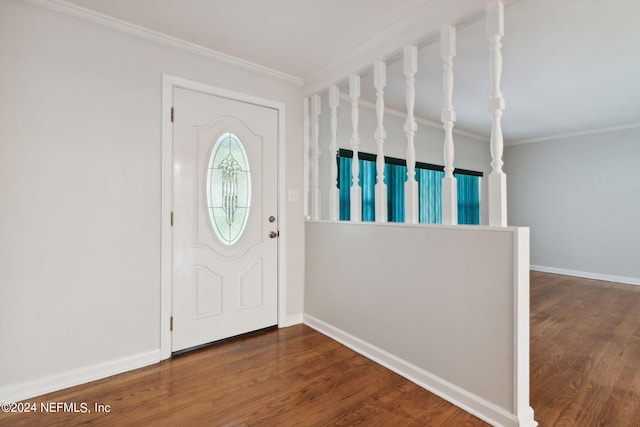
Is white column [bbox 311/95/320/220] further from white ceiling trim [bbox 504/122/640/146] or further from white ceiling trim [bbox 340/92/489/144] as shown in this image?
white ceiling trim [bbox 504/122/640/146]

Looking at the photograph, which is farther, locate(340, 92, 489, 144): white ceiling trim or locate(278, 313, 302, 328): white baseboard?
locate(340, 92, 489, 144): white ceiling trim

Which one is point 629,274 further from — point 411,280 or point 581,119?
point 411,280

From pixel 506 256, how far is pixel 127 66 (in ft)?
9.04

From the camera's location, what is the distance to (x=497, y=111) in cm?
168

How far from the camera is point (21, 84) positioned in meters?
1.89

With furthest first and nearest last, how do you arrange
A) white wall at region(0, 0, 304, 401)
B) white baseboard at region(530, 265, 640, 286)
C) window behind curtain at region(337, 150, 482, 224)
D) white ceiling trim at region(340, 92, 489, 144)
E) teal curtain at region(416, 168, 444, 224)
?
white baseboard at region(530, 265, 640, 286) → teal curtain at region(416, 168, 444, 224) → white ceiling trim at region(340, 92, 489, 144) → window behind curtain at region(337, 150, 482, 224) → white wall at region(0, 0, 304, 401)

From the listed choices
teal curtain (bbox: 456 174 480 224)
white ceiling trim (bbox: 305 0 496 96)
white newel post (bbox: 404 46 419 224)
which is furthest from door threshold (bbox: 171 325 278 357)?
teal curtain (bbox: 456 174 480 224)

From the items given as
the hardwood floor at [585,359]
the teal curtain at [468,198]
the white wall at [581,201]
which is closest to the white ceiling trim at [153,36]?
the hardwood floor at [585,359]

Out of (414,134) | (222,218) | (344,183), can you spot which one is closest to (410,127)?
(414,134)

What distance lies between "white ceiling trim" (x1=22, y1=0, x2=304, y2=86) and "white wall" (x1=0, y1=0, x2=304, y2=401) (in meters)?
0.04

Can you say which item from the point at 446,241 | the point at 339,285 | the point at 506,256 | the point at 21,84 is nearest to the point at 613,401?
the point at 506,256

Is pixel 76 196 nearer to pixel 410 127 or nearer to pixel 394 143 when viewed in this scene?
pixel 410 127

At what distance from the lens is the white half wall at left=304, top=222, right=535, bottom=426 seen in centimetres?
162

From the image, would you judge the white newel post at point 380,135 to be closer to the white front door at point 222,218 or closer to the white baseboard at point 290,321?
the white front door at point 222,218
